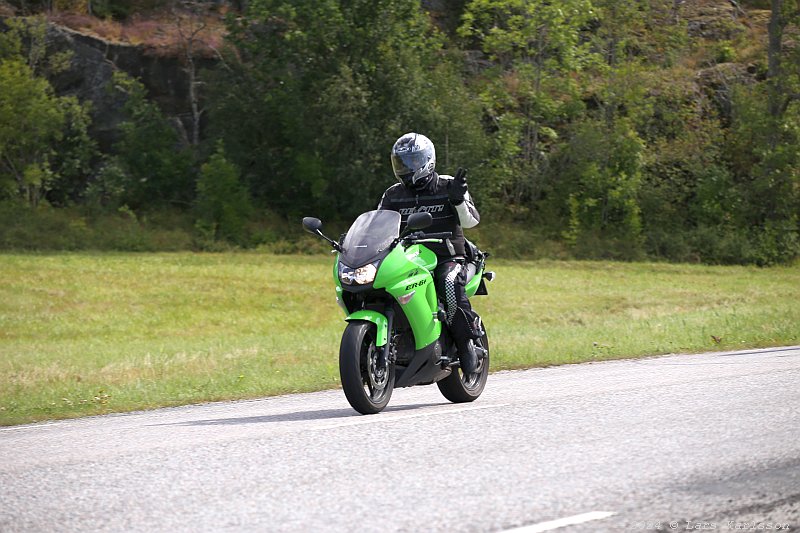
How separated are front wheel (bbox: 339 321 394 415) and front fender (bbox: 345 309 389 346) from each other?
4 centimetres

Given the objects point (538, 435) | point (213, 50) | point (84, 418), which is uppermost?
point (213, 50)

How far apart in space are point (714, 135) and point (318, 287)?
24.4m

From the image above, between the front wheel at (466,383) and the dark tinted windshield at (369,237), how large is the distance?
1.50 metres

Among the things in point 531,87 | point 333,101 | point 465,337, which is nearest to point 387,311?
point 465,337

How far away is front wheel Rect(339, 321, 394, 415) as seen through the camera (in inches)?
364

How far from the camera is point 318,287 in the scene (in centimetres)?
3591

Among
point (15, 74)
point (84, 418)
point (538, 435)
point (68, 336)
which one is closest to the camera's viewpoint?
point (538, 435)

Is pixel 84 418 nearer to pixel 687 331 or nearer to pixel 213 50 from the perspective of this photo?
pixel 687 331

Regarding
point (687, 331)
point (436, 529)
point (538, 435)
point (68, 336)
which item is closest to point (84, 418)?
point (538, 435)

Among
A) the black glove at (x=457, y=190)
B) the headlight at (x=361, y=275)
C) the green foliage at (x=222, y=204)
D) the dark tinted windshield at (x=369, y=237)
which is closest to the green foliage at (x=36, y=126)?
the green foliage at (x=222, y=204)

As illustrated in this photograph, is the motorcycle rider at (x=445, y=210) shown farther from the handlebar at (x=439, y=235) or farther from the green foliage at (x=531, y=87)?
the green foliage at (x=531, y=87)

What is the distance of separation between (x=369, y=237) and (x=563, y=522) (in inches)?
186

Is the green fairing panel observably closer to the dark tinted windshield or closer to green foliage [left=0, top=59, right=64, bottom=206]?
the dark tinted windshield

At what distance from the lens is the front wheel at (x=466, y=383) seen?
10664 millimetres
